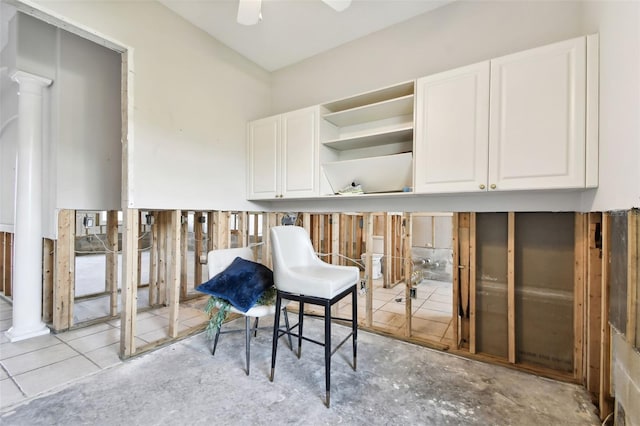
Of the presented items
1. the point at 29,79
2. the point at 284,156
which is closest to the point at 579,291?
the point at 284,156

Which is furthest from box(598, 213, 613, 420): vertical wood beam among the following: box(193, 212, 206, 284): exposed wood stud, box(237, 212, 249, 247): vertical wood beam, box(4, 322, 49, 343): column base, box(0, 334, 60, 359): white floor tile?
box(4, 322, 49, 343): column base

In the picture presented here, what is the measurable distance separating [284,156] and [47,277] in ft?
9.51

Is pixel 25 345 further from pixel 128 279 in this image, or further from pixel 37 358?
pixel 128 279

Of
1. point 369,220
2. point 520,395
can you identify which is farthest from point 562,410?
point 369,220

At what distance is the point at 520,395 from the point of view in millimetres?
1861

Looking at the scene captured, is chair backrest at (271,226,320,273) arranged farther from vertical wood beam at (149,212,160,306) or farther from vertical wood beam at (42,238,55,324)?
vertical wood beam at (42,238,55,324)

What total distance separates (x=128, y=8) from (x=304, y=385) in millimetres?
3224

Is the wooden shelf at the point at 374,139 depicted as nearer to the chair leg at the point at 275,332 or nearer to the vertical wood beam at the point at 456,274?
the vertical wood beam at the point at 456,274

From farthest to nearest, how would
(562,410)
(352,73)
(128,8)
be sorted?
(352,73) → (128,8) → (562,410)

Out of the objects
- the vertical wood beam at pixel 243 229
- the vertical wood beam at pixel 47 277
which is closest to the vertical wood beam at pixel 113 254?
the vertical wood beam at pixel 47 277

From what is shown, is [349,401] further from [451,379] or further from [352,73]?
[352,73]

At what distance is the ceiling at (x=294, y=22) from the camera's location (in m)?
2.50

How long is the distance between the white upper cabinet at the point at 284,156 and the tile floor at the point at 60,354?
1.70m

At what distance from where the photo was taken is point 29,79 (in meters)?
2.71
